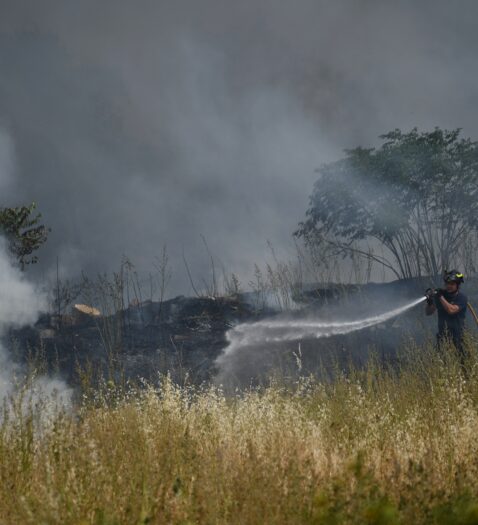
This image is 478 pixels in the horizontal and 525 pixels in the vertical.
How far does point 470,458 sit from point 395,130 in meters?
15.5

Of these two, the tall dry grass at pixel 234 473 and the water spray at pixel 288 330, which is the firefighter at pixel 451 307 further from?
the water spray at pixel 288 330

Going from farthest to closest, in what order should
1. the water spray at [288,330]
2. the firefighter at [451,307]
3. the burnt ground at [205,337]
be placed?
the water spray at [288,330] → the burnt ground at [205,337] → the firefighter at [451,307]

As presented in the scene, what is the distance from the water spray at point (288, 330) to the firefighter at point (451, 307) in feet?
19.7

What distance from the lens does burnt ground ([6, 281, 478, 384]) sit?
13602 mm

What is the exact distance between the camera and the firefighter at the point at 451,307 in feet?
25.5

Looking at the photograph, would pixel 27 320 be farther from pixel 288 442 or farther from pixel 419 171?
pixel 288 442

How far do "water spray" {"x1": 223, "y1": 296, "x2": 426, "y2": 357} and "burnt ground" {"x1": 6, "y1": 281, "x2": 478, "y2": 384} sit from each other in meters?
0.24

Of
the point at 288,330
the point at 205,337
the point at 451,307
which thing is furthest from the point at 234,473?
the point at 288,330

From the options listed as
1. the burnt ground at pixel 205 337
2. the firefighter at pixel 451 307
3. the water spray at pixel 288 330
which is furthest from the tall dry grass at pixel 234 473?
the water spray at pixel 288 330

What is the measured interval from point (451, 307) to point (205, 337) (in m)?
8.69

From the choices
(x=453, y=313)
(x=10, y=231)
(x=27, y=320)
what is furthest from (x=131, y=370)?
(x=453, y=313)

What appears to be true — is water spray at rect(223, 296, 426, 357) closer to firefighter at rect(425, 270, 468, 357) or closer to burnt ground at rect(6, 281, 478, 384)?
burnt ground at rect(6, 281, 478, 384)

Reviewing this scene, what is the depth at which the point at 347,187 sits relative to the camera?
18.2 m

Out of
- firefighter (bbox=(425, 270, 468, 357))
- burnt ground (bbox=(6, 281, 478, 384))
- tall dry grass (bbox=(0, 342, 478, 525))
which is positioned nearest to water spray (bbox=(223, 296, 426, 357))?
burnt ground (bbox=(6, 281, 478, 384))
